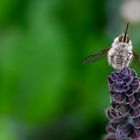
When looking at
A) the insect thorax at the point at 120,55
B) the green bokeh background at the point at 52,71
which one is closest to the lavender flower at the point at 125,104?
the insect thorax at the point at 120,55

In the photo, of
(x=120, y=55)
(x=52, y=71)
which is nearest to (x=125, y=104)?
(x=120, y=55)

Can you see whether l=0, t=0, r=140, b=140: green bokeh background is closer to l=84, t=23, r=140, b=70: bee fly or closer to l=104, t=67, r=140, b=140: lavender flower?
l=84, t=23, r=140, b=70: bee fly

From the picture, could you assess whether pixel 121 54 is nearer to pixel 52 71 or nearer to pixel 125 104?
pixel 125 104

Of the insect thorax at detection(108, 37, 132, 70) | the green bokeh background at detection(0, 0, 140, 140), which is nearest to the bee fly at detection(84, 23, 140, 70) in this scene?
the insect thorax at detection(108, 37, 132, 70)

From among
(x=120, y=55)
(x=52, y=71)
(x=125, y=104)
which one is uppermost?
(x=52, y=71)

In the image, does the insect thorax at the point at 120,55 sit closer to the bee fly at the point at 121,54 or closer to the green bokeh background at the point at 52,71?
the bee fly at the point at 121,54

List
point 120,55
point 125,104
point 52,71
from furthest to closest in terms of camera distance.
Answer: point 52,71 → point 120,55 → point 125,104
